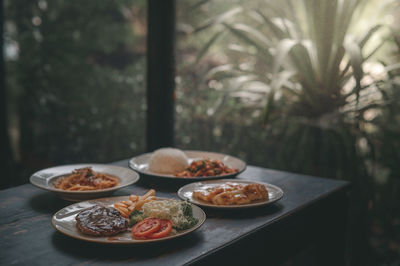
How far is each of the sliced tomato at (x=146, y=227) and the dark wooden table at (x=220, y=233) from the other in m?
0.03

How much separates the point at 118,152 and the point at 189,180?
192cm

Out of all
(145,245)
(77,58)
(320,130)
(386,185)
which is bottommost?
(386,185)

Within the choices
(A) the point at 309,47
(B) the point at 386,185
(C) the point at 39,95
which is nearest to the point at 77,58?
(C) the point at 39,95

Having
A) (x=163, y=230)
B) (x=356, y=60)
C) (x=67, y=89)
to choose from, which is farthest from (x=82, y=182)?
(x=67, y=89)

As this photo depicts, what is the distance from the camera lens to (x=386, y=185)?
8.14 ft

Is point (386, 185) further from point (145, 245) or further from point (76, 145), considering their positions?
point (76, 145)

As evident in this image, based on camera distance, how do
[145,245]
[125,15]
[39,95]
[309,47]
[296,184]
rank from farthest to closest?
[125,15] → [39,95] → [309,47] → [296,184] → [145,245]

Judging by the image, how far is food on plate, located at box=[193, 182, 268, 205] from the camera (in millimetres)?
1224

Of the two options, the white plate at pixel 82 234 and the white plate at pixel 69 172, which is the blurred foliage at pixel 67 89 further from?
the white plate at pixel 82 234

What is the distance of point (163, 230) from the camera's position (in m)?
0.99

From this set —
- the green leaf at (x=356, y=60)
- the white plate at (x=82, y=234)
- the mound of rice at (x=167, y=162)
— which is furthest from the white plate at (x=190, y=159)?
the green leaf at (x=356, y=60)

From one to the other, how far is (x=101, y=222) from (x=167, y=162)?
2.04ft

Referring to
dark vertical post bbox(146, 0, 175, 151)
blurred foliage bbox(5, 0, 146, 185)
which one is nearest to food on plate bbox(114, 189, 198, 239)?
dark vertical post bbox(146, 0, 175, 151)

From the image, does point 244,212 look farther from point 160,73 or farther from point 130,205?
point 160,73
